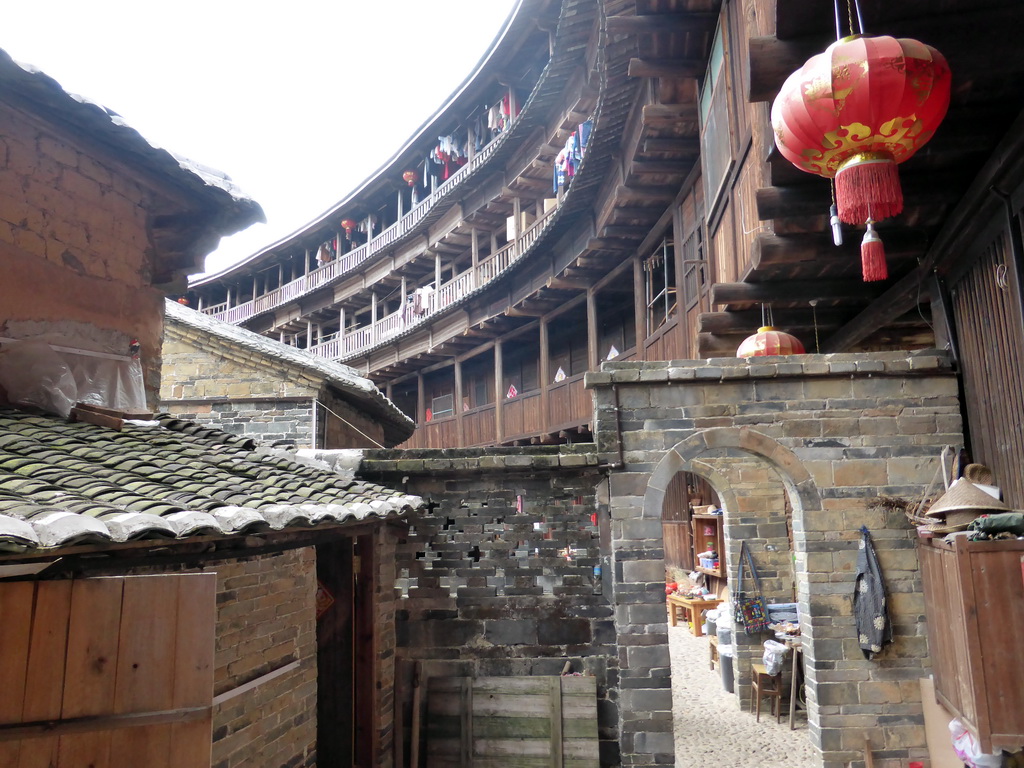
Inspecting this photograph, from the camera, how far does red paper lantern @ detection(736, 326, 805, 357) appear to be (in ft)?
23.7

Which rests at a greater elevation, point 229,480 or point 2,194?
point 2,194

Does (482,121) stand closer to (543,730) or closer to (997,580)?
(543,730)

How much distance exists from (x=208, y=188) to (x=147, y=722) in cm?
466

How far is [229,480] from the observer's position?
4645 mm

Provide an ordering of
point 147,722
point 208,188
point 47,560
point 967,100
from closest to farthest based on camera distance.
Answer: point 147,722, point 47,560, point 967,100, point 208,188

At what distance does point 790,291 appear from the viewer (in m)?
6.67

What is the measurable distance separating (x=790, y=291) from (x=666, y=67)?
2615 mm

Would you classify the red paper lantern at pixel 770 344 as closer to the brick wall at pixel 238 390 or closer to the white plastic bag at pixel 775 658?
the white plastic bag at pixel 775 658

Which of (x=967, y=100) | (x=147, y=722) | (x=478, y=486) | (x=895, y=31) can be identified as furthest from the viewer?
(x=478, y=486)

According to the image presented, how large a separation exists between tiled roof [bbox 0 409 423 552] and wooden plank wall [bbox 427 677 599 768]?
2177 millimetres

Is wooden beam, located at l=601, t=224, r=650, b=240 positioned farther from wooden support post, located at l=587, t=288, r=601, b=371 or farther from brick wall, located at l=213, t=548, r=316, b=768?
brick wall, located at l=213, t=548, r=316, b=768

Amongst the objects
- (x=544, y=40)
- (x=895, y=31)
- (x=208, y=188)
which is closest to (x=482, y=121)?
(x=544, y=40)

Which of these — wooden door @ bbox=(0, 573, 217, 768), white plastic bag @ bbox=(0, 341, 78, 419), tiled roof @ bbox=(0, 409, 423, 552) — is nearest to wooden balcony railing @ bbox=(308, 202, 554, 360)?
tiled roof @ bbox=(0, 409, 423, 552)

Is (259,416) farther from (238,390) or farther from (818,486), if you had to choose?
(818,486)
